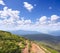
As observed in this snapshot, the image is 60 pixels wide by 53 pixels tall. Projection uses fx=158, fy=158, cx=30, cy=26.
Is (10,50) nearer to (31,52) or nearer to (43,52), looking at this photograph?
(31,52)

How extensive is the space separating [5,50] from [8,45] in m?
4.70

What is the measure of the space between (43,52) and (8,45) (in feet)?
75.0

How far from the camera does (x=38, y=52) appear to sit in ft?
246

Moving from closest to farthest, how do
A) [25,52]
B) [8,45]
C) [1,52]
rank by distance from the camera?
[1,52] < [8,45] < [25,52]

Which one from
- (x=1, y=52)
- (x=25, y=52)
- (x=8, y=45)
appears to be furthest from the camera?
(x=25, y=52)

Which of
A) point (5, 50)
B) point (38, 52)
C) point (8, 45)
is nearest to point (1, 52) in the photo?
point (5, 50)

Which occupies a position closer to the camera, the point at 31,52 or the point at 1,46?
the point at 1,46

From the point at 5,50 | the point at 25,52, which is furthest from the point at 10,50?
the point at 25,52

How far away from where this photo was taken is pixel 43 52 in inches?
2972

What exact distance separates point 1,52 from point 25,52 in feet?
67.5

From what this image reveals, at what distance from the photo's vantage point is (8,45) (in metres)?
58.6

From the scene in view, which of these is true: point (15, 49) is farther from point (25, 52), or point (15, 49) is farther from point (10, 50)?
point (25, 52)

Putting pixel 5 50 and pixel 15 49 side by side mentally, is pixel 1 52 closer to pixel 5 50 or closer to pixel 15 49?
pixel 5 50

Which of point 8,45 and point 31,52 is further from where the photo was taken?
point 31,52
